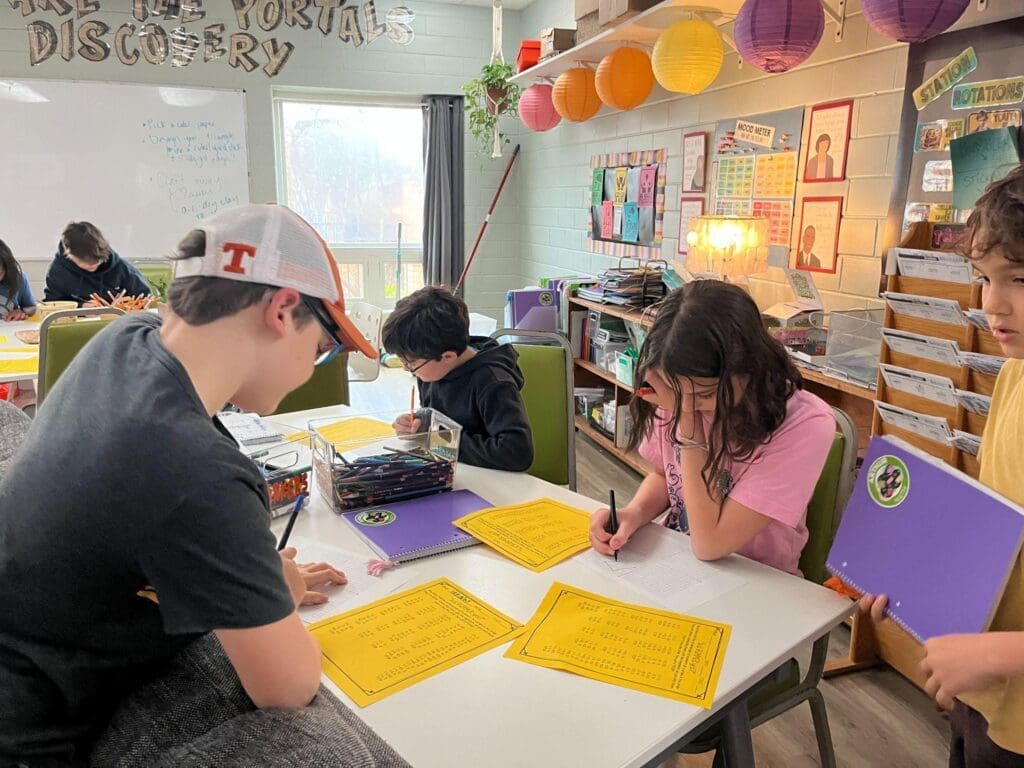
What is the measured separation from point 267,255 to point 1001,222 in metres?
0.92

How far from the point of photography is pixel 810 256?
2.73m

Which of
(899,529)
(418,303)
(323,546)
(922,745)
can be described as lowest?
(922,745)

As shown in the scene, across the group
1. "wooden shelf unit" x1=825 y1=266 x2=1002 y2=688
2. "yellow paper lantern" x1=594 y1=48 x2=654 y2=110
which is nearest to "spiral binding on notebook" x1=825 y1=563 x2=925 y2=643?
"wooden shelf unit" x1=825 y1=266 x2=1002 y2=688

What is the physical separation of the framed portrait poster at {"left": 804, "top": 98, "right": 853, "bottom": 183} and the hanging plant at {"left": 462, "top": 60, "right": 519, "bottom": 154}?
2.38 metres

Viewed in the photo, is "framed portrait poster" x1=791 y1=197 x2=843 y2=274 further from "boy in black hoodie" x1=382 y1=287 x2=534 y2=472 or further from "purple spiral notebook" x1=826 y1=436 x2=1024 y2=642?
"purple spiral notebook" x1=826 y1=436 x2=1024 y2=642

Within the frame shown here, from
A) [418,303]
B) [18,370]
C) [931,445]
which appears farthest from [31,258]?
[931,445]

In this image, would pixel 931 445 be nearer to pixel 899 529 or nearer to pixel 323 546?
pixel 899 529

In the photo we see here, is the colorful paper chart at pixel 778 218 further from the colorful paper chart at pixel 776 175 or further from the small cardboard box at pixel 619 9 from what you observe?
the small cardboard box at pixel 619 9

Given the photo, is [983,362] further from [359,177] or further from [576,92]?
[359,177]

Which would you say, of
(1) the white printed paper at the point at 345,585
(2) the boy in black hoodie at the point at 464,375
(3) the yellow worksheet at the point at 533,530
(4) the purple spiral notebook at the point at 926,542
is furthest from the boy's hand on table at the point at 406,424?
(4) the purple spiral notebook at the point at 926,542

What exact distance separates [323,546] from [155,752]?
566 mm

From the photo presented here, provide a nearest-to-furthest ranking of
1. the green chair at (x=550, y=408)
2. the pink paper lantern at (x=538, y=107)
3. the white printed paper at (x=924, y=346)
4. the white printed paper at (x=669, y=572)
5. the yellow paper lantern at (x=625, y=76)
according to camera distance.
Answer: the white printed paper at (x=669, y=572), the white printed paper at (x=924, y=346), the green chair at (x=550, y=408), the yellow paper lantern at (x=625, y=76), the pink paper lantern at (x=538, y=107)

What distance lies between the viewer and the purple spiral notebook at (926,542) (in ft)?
2.91

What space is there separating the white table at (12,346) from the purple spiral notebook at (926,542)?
2281 millimetres
